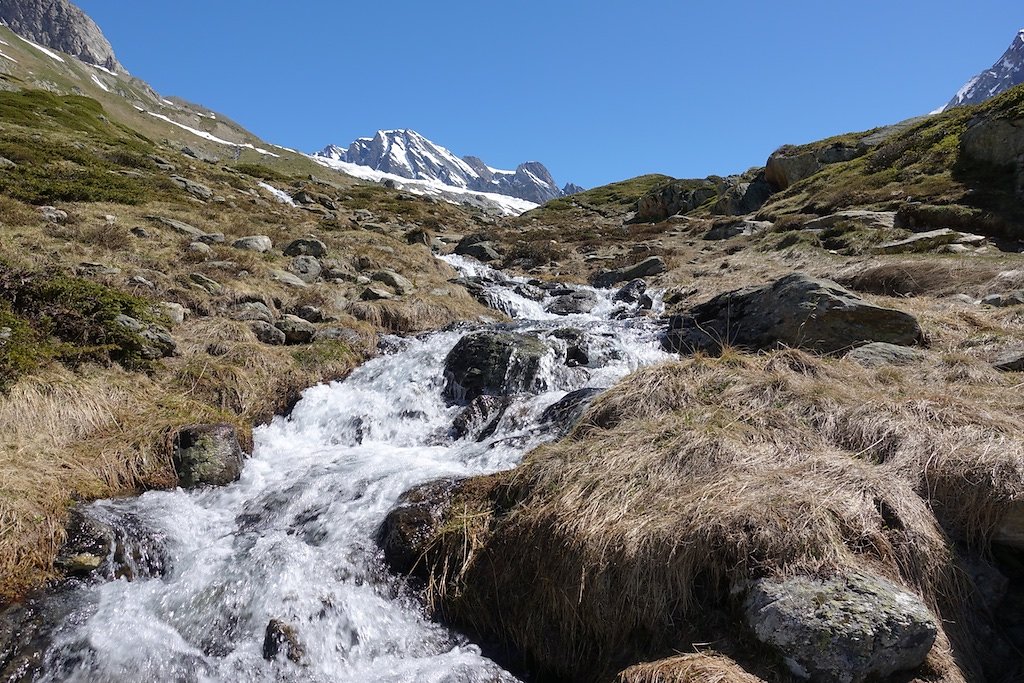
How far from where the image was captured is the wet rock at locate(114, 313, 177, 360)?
9484 mm

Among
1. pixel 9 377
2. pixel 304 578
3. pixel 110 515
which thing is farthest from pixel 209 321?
pixel 304 578

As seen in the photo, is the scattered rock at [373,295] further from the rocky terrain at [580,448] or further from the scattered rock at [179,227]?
the scattered rock at [179,227]

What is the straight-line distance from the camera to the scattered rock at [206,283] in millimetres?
13459

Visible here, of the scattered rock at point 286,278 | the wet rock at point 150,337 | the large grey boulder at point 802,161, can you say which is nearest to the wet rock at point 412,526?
the wet rock at point 150,337

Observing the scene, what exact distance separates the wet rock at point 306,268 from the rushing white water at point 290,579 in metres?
8.73

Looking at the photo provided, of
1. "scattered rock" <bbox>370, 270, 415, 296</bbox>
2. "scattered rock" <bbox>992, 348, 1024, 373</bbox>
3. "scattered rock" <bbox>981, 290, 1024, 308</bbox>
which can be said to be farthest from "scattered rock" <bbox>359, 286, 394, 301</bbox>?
"scattered rock" <bbox>981, 290, 1024, 308</bbox>

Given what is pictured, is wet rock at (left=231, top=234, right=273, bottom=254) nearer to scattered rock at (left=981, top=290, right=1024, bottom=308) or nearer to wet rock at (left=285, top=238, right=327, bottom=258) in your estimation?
wet rock at (left=285, top=238, right=327, bottom=258)

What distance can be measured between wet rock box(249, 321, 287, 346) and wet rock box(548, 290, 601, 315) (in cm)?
1041

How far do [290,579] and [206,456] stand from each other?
3.01m

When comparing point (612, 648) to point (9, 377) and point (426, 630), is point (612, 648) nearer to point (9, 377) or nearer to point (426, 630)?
point (426, 630)

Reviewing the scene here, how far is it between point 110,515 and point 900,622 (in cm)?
757

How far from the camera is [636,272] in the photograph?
24.0 meters

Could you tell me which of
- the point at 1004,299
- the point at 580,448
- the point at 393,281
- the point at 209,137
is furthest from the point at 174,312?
the point at 209,137

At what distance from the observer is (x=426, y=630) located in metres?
5.07
